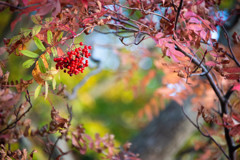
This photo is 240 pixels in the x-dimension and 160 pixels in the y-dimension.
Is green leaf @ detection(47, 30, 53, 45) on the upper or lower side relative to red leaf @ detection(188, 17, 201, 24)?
upper

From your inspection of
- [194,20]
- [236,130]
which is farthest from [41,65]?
[236,130]

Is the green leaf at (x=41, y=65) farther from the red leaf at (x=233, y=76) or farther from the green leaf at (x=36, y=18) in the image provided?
the red leaf at (x=233, y=76)

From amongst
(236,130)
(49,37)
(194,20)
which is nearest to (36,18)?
(49,37)

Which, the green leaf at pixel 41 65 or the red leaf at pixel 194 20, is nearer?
the green leaf at pixel 41 65

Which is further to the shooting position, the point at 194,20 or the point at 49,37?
the point at 194,20

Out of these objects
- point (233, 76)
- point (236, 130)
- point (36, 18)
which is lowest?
point (236, 130)

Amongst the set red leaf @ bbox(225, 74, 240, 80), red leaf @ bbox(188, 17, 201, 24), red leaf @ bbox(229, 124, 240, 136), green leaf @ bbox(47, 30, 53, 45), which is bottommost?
red leaf @ bbox(229, 124, 240, 136)

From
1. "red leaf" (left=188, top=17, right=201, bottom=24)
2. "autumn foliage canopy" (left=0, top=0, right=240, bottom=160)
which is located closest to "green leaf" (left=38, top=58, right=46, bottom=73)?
"autumn foliage canopy" (left=0, top=0, right=240, bottom=160)

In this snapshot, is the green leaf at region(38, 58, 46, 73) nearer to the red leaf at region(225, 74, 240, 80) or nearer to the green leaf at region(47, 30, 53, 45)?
the green leaf at region(47, 30, 53, 45)

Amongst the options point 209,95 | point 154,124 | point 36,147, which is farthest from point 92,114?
point 36,147

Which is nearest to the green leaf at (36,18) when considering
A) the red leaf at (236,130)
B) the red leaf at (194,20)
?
the red leaf at (194,20)

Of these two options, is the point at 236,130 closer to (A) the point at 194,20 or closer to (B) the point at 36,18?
(A) the point at 194,20

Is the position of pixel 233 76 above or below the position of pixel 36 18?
below

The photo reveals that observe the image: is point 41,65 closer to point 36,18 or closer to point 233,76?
point 36,18
